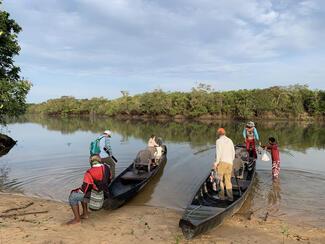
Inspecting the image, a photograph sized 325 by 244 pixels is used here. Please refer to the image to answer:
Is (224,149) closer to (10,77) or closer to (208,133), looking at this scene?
(10,77)

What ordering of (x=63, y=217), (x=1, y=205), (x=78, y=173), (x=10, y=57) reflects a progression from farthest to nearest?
(x=10, y=57)
(x=78, y=173)
(x=1, y=205)
(x=63, y=217)

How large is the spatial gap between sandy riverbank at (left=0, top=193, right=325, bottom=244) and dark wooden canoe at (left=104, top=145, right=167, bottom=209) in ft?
1.32

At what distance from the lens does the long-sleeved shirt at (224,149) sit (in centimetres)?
998

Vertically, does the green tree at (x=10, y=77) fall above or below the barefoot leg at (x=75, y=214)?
above

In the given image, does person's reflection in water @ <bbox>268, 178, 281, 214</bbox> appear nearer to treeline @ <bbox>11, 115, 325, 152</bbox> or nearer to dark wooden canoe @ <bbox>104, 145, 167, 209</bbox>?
dark wooden canoe @ <bbox>104, 145, 167, 209</bbox>

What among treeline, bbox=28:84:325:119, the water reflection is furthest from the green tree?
treeline, bbox=28:84:325:119

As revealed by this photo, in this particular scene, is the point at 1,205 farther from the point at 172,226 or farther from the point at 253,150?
the point at 253,150

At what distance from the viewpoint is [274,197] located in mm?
12781

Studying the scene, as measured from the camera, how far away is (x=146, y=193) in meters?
13.7

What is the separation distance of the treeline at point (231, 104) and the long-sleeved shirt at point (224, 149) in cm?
7250

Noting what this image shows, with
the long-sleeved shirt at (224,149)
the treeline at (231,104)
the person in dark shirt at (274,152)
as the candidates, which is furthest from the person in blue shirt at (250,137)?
the treeline at (231,104)

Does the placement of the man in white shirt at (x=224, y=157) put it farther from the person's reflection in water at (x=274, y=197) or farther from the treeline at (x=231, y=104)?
the treeline at (x=231, y=104)

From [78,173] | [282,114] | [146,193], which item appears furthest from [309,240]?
[282,114]

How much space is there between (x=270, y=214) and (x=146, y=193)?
16.1ft
